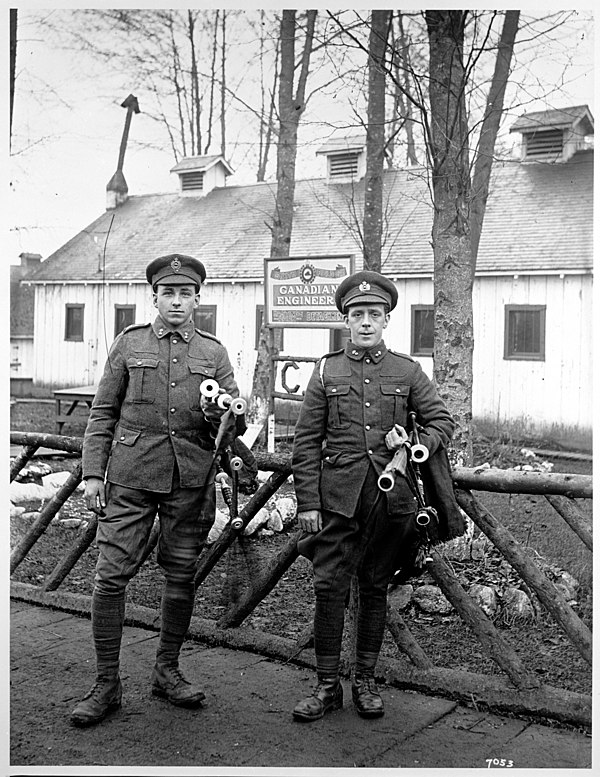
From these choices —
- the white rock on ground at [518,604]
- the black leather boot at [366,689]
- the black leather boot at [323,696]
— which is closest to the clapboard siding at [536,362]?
the white rock on ground at [518,604]

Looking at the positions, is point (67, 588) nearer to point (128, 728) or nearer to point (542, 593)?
point (128, 728)

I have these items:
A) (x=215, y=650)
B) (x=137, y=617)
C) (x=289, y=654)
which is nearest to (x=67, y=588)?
(x=137, y=617)

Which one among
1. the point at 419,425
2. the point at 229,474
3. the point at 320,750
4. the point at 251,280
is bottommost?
the point at 320,750

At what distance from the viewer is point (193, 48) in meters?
4.55

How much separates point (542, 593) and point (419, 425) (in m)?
0.78

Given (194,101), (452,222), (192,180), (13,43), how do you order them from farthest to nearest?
(192,180) < (194,101) < (452,222) < (13,43)

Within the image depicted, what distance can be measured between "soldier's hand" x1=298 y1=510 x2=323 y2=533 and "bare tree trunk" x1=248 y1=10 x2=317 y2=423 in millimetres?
3365

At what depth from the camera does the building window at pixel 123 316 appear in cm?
777

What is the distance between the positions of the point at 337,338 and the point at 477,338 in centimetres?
135

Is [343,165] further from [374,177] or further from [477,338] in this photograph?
[477,338]

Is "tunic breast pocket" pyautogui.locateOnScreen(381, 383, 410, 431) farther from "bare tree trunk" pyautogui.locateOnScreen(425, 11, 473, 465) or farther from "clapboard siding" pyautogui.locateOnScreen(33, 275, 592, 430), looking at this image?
"bare tree trunk" pyautogui.locateOnScreen(425, 11, 473, 465)

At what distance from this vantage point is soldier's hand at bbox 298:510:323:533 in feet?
9.93

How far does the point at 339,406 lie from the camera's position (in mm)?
3068

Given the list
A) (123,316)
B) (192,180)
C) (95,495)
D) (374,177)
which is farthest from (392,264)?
(95,495)
